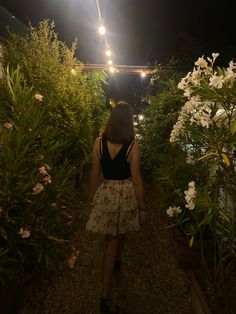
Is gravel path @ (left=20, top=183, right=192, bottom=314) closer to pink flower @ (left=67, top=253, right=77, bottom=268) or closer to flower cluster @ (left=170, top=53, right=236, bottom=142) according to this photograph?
pink flower @ (left=67, top=253, right=77, bottom=268)

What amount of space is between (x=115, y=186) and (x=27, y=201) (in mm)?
674

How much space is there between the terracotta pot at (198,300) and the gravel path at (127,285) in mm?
117

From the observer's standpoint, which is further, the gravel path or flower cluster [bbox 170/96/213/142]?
the gravel path

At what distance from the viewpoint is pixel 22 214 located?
1889 millimetres

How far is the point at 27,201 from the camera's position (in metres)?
1.85

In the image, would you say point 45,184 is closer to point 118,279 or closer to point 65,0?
point 118,279

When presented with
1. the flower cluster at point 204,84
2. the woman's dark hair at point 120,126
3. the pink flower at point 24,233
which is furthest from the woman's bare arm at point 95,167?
the flower cluster at point 204,84

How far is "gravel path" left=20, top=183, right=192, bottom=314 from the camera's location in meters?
2.16

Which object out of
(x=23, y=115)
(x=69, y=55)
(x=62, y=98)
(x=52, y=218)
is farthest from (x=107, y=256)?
(x=69, y=55)

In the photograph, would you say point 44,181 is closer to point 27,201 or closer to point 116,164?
point 27,201

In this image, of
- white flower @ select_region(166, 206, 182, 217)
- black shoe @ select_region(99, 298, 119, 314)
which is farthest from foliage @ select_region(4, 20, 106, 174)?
black shoe @ select_region(99, 298, 119, 314)

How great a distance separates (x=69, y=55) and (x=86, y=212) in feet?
8.16

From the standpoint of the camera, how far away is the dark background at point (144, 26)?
26.5 ft

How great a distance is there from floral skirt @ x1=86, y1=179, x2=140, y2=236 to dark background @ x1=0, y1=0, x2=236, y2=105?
12.8ft
